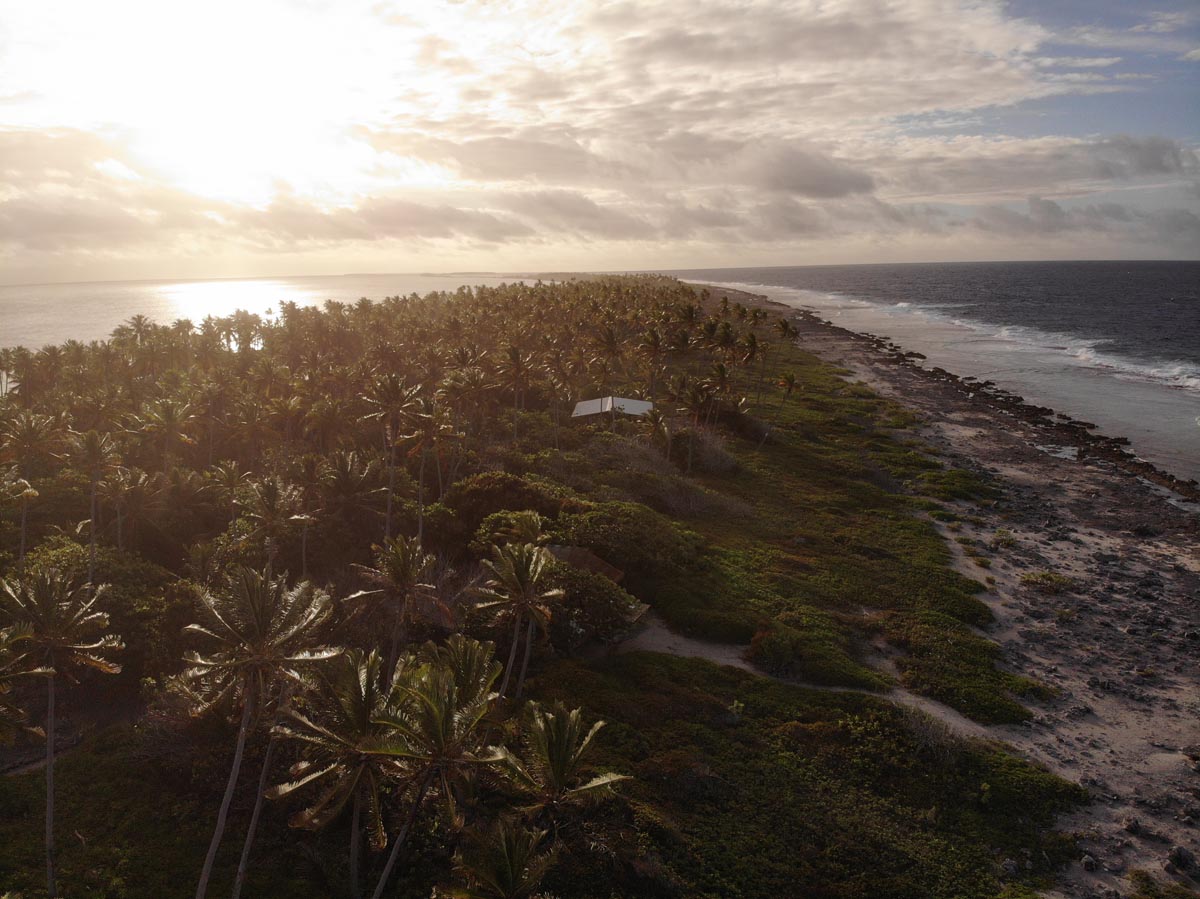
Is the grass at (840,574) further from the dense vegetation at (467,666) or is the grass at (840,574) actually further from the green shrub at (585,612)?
the green shrub at (585,612)

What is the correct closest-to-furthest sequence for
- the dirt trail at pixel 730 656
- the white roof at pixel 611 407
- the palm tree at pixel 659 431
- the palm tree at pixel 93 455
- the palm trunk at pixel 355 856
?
the palm trunk at pixel 355 856 → the dirt trail at pixel 730 656 → the palm tree at pixel 93 455 → the palm tree at pixel 659 431 → the white roof at pixel 611 407

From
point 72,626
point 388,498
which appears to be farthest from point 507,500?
point 72,626

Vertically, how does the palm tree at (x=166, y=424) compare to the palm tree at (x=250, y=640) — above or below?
above

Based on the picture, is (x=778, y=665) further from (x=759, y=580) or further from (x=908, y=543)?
(x=908, y=543)

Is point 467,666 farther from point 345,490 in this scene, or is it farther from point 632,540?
point 345,490

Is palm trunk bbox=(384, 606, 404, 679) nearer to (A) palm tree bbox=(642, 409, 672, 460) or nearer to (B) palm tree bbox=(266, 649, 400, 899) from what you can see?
(B) palm tree bbox=(266, 649, 400, 899)

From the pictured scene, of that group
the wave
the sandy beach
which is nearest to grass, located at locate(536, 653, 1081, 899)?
the sandy beach

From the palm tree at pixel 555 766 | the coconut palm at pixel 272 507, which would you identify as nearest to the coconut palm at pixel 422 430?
the coconut palm at pixel 272 507

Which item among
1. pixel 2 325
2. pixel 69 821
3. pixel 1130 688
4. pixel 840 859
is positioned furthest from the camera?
pixel 2 325

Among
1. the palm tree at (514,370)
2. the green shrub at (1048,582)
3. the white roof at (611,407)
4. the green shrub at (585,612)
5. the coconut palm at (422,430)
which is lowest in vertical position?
the green shrub at (1048,582)
